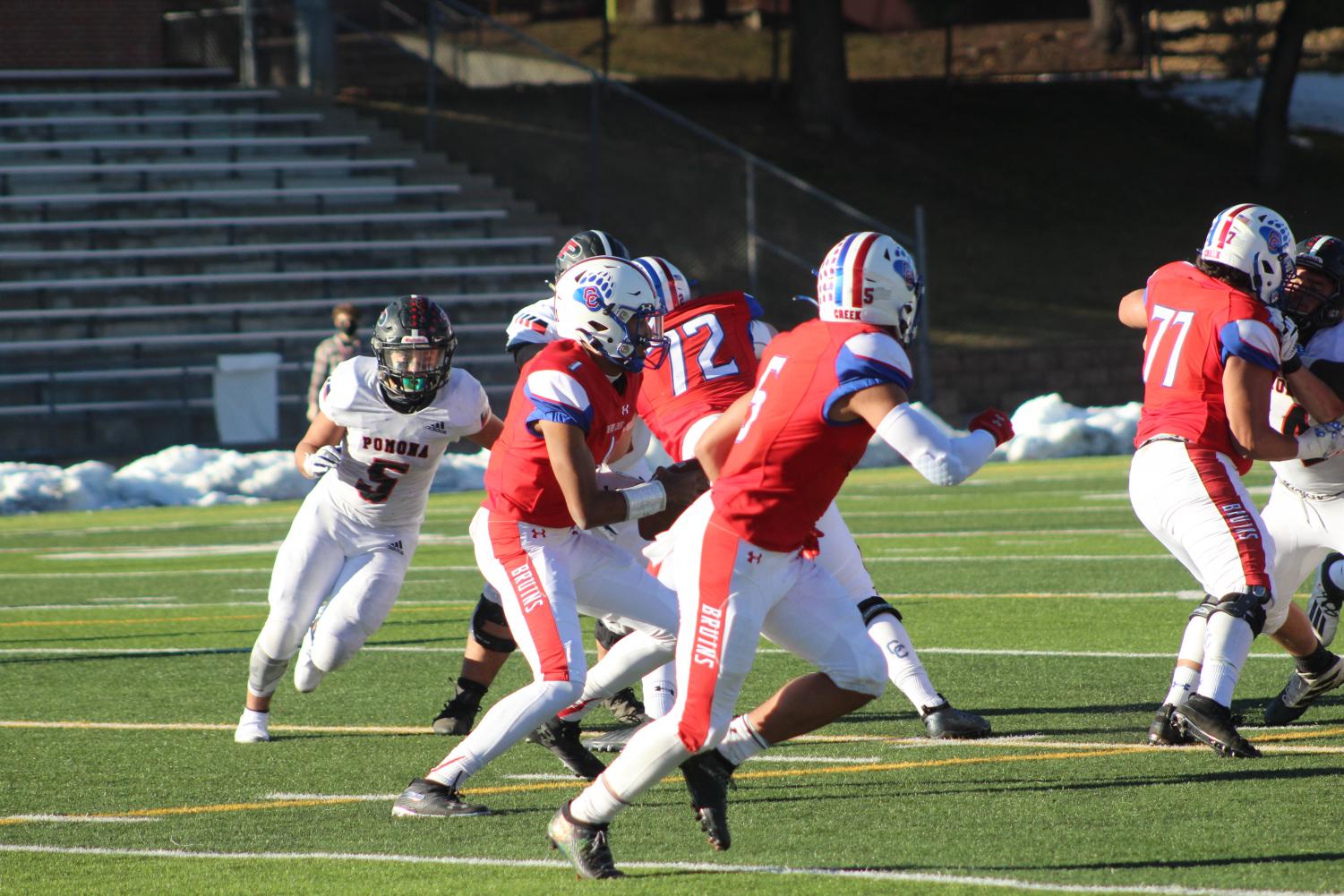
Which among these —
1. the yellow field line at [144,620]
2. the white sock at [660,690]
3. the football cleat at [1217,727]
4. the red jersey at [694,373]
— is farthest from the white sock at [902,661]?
the yellow field line at [144,620]

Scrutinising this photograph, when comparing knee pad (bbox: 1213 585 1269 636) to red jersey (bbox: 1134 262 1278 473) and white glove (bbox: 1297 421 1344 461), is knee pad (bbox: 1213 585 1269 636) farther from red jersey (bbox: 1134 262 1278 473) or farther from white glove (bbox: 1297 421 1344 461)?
white glove (bbox: 1297 421 1344 461)

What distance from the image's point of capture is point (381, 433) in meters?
6.64

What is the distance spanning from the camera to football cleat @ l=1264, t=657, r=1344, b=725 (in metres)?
6.27

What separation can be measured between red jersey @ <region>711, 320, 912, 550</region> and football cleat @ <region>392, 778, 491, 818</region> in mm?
1339

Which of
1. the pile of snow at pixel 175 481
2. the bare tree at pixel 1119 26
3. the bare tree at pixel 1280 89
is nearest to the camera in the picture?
the pile of snow at pixel 175 481

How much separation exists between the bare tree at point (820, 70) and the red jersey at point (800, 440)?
24.9 metres

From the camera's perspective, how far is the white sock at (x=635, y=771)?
4535 mm

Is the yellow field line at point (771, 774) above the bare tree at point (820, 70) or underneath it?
underneath

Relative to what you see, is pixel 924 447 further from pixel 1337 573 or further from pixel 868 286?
pixel 1337 573

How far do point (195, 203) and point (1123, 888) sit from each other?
64.0 feet

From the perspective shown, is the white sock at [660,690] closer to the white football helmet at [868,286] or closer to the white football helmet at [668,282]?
the white football helmet at [668,282]

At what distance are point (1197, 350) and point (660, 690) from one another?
7.27 feet

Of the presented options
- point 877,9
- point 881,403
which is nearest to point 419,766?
point 881,403

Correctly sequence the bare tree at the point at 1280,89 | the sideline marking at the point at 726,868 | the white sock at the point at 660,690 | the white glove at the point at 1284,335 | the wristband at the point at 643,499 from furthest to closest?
the bare tree at the point at 1280,89 → the white sock at the point at 660,690 → the white glove at the point at 1284,335 → the wristband at the point at 643,499 → the sideline marking at the point at 726,868
